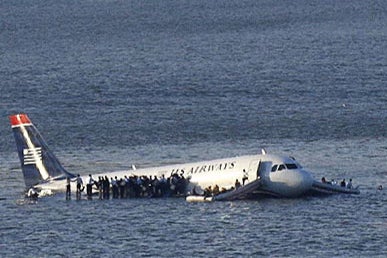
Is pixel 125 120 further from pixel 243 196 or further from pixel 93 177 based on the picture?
pixel 243 196

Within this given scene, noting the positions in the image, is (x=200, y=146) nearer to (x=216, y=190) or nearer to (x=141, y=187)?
(x=141, y=187)

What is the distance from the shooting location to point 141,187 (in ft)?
371

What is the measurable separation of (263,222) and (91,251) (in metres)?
13.9

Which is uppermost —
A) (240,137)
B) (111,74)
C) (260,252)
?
(111,74)

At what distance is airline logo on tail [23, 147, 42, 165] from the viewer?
123562 millimetres

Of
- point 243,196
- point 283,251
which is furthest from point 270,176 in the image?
point 283,251

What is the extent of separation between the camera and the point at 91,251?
290ft

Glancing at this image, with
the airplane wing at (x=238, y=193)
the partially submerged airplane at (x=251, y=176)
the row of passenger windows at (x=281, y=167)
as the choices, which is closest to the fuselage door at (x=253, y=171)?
the partially submerged airplane at (x=251, y=176)

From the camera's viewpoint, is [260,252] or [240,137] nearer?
[260,252]

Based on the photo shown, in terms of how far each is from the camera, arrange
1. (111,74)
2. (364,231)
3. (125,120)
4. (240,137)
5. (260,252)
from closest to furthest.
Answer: (260,252) < (364,231) < (240,137) < (125,120) < (111,74)

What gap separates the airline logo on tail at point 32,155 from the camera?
124 meters

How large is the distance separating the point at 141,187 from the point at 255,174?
890 centimetres

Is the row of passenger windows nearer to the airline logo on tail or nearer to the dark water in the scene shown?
the dark water

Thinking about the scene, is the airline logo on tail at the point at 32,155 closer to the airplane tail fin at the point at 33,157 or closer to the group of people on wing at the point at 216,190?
the airplane tail fin at the point at 33,157
